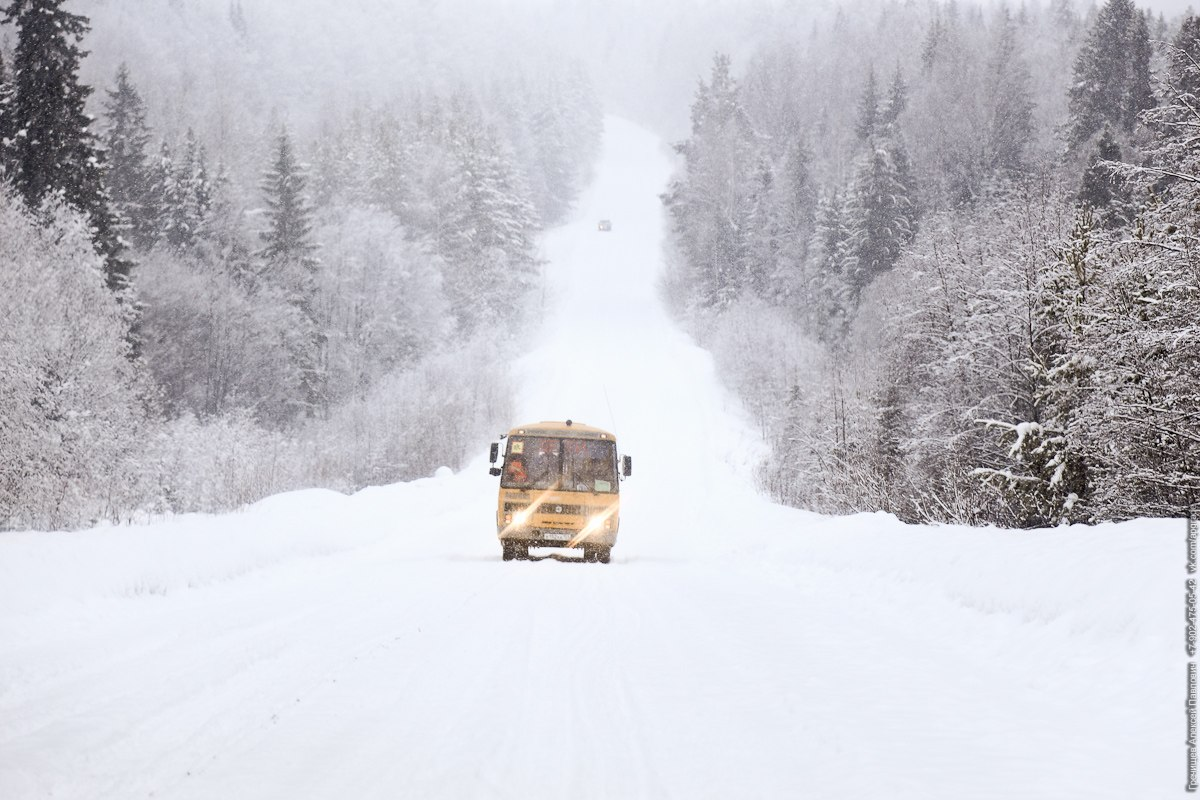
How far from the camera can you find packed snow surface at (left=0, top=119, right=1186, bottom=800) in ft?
14.3

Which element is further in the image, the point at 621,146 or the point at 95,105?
the point at 621,146

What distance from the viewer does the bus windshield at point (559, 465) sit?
16.2 meters

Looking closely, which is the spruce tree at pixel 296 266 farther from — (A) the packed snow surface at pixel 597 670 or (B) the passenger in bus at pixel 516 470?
(A) the packed snow surface at pixel 597 670

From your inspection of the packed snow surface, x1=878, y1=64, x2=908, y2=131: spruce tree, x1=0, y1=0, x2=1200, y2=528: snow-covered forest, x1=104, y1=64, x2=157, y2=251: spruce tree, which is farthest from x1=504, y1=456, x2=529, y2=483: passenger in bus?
x1=878, y1=64, x2=908, y2=131: spruce tree

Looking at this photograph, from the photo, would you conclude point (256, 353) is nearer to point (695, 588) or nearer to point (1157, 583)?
point (695, 588)

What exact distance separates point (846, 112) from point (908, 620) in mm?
88066

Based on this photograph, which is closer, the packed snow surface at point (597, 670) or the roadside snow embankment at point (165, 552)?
the packed snow surface at point (597, 670)

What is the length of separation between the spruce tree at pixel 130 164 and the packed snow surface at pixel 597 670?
43852 millimetres

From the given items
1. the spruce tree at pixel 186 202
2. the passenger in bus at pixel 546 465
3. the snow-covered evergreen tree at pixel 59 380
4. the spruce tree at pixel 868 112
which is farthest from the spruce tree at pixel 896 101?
the passenger in bus at pixel 546 465

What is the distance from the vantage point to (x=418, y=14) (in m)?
A: 143

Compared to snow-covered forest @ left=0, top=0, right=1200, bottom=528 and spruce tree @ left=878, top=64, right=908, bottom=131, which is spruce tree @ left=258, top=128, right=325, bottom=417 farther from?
spruce tree @ left=878, top=64, right=908, bottom=131

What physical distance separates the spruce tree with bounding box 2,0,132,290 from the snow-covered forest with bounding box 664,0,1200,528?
2712 cm

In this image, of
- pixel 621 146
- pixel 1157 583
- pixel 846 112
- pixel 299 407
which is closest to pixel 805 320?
pixel 299 407

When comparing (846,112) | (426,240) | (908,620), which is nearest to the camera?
(908,620)
